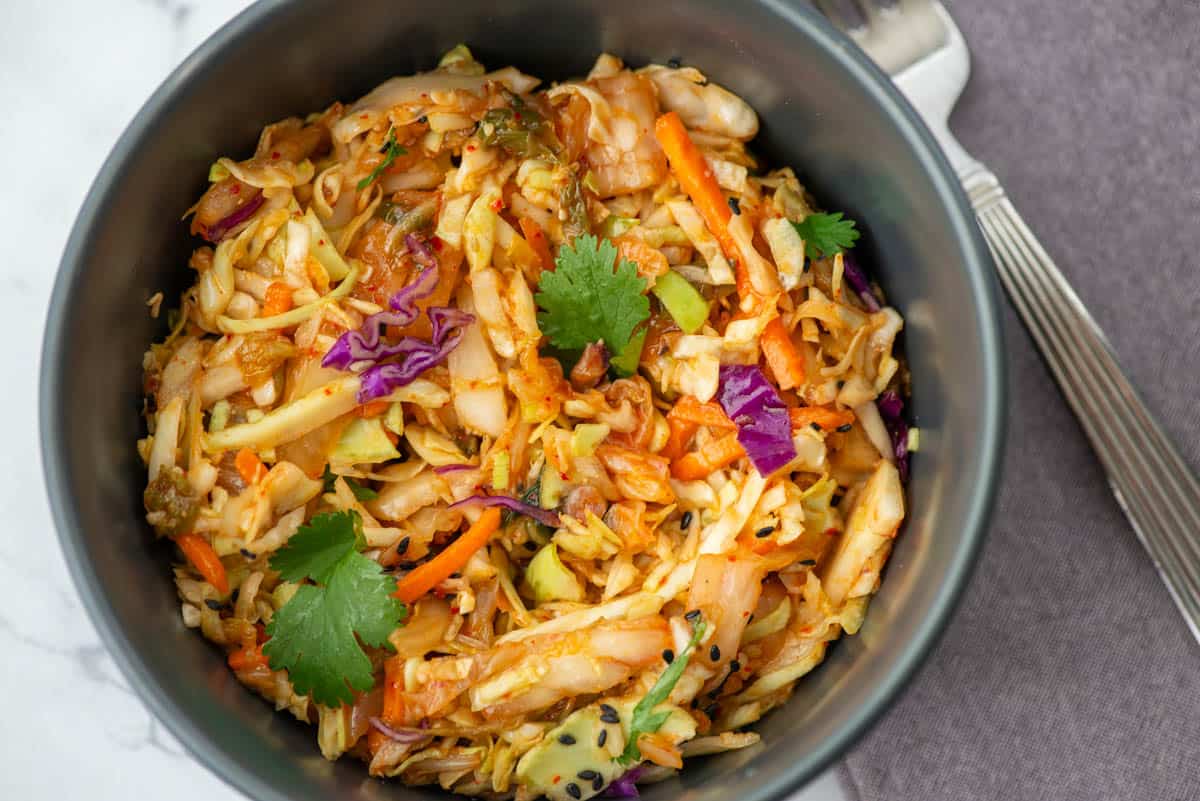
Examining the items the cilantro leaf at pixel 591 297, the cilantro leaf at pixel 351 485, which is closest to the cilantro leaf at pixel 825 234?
the cilantro leaf at pixel 591 297

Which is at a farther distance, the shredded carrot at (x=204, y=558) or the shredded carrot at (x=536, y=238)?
the shredded carrot at (x=536, y=238)

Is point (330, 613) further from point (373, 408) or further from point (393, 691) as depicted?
point (373, 408)

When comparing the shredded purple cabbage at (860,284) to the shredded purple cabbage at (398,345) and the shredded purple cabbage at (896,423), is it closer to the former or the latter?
the shredded purple cabbage at (896,423)

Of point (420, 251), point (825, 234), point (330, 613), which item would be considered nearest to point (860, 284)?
point (825, 234)

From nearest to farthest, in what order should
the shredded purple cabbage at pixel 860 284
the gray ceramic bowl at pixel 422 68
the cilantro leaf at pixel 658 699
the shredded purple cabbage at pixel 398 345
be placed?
the gray ceramic bowl at pixel 422 68 → the cilantro leaf at pixel 658 699 → the shredded purple cabbage at pixel 398 345 → the shredded purple cabbage at pixel 860 284

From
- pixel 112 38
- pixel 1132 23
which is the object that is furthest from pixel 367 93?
pixel 1132 23

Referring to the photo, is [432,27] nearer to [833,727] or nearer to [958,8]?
[958,8]
